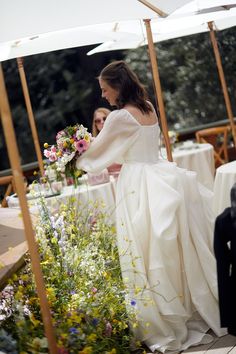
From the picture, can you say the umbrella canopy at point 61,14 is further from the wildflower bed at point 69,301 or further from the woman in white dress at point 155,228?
the wildflower bed at point 69,301

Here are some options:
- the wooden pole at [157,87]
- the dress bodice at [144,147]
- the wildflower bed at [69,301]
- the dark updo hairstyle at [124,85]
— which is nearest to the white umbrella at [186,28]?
the wooden pole at [157,87]

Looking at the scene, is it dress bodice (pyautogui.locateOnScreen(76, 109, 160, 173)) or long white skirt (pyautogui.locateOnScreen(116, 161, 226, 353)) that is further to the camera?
dress bodice (pyautogui.locateOnScreen(76, 109, 160, 173))

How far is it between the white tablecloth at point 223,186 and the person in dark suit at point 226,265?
2.64 metres

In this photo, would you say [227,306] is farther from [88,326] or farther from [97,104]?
[97,104]

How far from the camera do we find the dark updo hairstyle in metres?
4.36

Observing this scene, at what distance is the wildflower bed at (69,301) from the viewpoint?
299 cm

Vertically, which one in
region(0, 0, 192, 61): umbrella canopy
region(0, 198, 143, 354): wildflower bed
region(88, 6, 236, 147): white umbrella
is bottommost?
region(0, 198, 143, 354): wildflower bed

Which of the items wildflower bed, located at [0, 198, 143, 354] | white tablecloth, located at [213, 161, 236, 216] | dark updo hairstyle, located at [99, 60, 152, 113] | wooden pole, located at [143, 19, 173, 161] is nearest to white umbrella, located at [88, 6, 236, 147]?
wooden pole, located at [143, 19, 173, 161]

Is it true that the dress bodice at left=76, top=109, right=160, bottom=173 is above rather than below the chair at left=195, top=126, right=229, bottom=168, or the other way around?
above

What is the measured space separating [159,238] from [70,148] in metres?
0.86

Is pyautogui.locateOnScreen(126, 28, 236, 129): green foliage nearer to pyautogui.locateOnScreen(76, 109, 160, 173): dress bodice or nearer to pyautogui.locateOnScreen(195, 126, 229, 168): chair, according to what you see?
pyautogui.locateOnScreen(195, 126, 229, 168): chair

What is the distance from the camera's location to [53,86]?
12.6 m

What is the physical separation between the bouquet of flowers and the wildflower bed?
28 centimetres

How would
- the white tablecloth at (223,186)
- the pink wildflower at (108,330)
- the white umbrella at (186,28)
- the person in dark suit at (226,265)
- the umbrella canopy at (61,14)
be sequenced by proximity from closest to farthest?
the person in dark suit at (226,265), the pink wildflower at (108,330), the umbrella canopy at (61,14), the white tablecloth at (223,186), the white umbrella at (186,28)
